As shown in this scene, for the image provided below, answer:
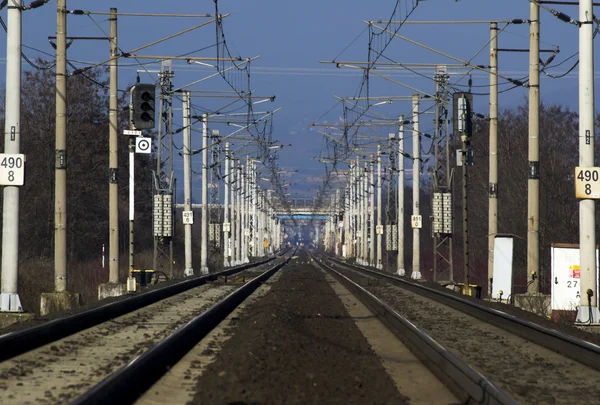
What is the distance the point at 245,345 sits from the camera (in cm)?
1677

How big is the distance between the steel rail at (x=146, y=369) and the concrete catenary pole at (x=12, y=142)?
4.77m

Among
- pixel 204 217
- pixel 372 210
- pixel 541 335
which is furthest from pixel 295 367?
pixel 372 210

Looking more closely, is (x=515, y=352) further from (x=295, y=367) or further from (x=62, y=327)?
(x=62, y=327)

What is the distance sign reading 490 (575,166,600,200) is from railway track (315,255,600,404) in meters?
3.04

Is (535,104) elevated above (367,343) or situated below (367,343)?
above

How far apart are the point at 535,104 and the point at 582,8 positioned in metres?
8.73

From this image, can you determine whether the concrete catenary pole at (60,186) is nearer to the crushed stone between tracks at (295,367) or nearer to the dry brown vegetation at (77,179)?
the crushed stone between tracks at (295,367)

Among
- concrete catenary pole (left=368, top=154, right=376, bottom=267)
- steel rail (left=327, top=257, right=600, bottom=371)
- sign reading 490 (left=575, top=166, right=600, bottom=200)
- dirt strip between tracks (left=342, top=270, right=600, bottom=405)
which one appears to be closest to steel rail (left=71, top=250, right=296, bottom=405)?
dirt strip between tracks (left=342, top=270, right=600, bottom=405)

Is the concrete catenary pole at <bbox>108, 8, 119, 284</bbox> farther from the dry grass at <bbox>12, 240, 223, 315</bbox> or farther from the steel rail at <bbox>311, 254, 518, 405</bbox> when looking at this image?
the steel rail at <bbox>311, 254, 518, 405</bbox>

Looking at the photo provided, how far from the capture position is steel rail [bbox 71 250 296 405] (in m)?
10.4

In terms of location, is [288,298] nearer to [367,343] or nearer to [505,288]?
[505,288]

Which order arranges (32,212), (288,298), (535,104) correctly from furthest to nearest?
(32,212) < (288,298) < (535,104)

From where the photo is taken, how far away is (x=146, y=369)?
512 inches

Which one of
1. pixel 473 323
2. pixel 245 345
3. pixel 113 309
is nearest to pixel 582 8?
pixel 473 323
